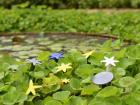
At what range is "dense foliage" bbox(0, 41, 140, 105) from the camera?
151 centimetres

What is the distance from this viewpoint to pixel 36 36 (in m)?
4.51

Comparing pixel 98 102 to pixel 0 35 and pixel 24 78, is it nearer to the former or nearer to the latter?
pixel 24 78

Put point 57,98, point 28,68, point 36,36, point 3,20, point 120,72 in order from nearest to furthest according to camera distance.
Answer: point 57,98 < point 120,72 < point 28,68 < point 36,36 < point 3,20

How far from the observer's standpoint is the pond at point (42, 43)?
12.6 ft

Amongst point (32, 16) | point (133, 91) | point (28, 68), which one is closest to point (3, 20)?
point (32, 16)

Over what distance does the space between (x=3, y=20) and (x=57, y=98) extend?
3.91m

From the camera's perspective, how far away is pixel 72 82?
1.67 meters

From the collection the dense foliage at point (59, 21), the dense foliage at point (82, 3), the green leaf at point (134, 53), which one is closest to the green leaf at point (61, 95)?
the green leaf at point (134, 53)

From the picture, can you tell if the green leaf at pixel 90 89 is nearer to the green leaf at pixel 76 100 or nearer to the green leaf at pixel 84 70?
the green leaf at pixel 76 100

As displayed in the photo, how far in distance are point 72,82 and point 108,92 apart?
0.70ft

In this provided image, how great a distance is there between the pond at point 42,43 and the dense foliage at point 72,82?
1.73 metres

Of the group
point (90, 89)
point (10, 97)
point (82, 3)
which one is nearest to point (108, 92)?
point (90, 89)

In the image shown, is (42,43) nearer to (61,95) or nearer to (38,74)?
(38,74)

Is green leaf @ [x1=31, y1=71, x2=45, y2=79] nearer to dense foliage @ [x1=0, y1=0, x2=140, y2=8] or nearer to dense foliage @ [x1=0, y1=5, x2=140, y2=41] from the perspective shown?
dense foliage @ [x1=0, y1=5, x2=140, y2=41]
